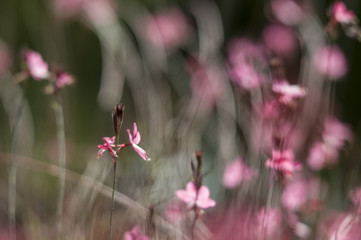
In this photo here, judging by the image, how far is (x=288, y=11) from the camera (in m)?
1.93

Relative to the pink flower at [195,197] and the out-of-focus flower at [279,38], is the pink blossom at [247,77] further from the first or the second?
the out-of-focus flower at [279,38]

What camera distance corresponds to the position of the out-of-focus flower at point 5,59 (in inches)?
79.0

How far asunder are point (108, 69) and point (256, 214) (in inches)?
39.7

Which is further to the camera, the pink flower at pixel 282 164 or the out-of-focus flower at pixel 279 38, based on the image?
the out-of-focus flower at pixel 279 38

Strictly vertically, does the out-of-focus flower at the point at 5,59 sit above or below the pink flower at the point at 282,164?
above

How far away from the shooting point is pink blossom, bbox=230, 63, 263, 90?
0.99 meters

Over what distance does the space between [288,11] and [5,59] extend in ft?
3.36

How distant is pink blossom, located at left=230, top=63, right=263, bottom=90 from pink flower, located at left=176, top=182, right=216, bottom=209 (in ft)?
1.06

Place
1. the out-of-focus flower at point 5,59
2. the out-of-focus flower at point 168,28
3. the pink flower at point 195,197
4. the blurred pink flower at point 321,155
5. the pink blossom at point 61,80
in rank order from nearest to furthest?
1. the pink flower at point 195,197
2. the pink blossom at point 61,80
3. the blurred pink flower at point 321,155
4. the out-of-focus flower at point 168,28
5. the out-of-focus flower at point 5,59

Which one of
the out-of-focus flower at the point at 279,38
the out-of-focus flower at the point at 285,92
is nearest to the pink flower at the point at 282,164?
the out-of-focus flower at the point at 285,92

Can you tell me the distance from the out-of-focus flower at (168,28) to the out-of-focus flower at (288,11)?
Answer: 0.35m

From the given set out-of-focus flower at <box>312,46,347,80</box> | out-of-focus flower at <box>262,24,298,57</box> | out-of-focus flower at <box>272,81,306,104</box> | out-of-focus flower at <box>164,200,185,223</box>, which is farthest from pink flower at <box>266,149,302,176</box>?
out-of-focus flower at <box>262,24,298,57</box>

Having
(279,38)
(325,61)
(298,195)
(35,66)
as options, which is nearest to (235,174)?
(298,195)

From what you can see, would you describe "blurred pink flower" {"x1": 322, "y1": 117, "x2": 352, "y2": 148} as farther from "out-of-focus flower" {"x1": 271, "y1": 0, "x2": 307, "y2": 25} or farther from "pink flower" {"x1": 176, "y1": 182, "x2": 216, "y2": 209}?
"out-of-focus flower" {"x1": 271, "y1": 0, "x2": 307, "y2": 25}
